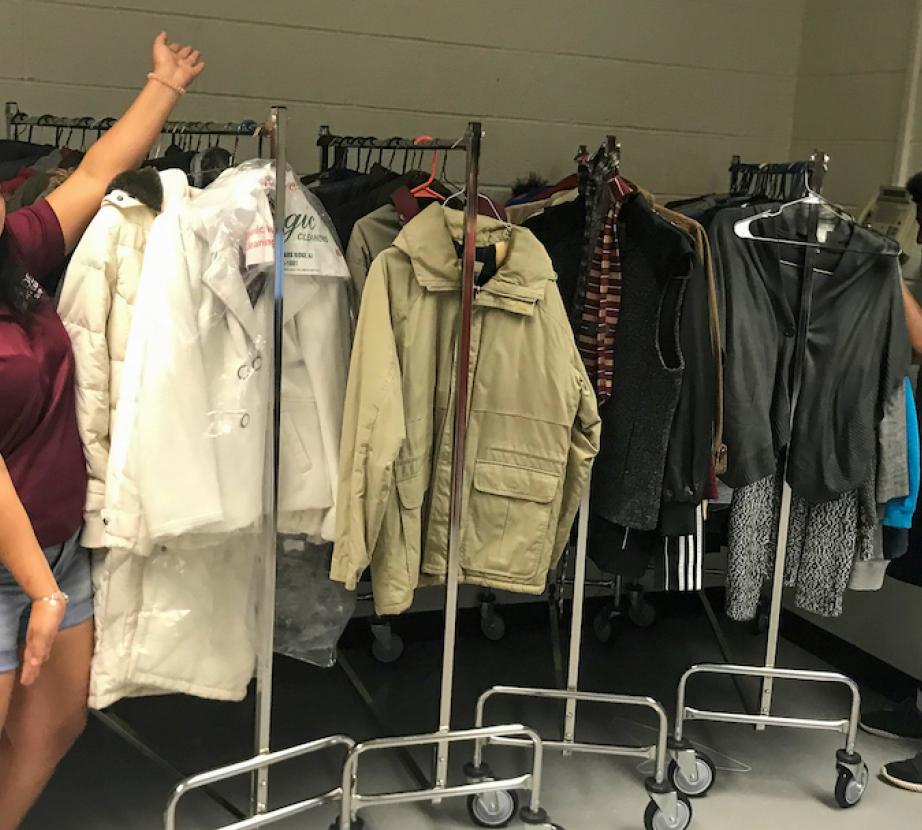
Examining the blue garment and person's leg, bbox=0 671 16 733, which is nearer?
person's leg, bbox=0 671 16 733

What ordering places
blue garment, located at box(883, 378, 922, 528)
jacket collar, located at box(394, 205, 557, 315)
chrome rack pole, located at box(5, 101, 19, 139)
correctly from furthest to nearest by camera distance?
chrome rack pole, located at box(5, 101, 19, 139)
blue garment, located at box(883, 378, 922, 528)
jacket collar, located at box(394, 205, 557, 315)

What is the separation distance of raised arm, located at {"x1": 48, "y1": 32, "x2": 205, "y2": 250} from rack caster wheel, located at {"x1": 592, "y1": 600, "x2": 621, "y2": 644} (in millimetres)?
2177

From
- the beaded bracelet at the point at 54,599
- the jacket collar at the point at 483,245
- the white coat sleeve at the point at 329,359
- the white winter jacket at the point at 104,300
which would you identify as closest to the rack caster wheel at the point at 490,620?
the white coat sleeve at the point at 329,359

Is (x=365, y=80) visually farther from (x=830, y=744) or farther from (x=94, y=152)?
(x=830, y=744)

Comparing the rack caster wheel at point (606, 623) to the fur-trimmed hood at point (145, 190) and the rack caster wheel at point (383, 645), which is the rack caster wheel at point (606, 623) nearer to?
the rack caster wheel at point (383, 645)

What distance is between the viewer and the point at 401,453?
2.23 m

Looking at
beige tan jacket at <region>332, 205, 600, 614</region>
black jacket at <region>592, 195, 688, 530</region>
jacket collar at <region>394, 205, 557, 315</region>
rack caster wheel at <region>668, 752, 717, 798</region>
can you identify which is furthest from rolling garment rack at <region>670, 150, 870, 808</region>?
jacket collar at <region>394, 205, 557, 315</region>

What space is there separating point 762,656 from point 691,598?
38 cm

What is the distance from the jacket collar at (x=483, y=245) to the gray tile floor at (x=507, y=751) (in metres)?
1.26

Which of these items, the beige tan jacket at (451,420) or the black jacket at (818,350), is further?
the black jacket at (818,350)

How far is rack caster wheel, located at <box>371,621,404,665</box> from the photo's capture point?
3.36 meters

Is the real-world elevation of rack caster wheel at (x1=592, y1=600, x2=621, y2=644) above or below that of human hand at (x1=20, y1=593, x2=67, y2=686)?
below

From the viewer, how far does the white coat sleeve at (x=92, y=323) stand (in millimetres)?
1938

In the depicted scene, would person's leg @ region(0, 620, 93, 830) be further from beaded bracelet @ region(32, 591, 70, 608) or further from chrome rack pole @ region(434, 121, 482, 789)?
chrome rack pole @ region(434, 121, 482, 789)
